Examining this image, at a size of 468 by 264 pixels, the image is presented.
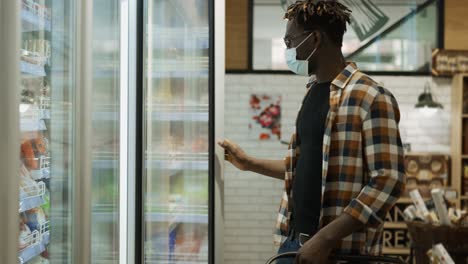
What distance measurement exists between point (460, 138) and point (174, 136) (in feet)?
13.3

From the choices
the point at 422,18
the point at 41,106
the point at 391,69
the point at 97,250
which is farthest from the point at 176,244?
the point at 422,18

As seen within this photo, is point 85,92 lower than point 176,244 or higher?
higher

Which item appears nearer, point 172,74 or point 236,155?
point 236,155

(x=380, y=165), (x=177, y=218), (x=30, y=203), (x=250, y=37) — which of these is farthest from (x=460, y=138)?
(x=30, y=203)

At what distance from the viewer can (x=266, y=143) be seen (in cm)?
615

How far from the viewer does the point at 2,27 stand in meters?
1.26

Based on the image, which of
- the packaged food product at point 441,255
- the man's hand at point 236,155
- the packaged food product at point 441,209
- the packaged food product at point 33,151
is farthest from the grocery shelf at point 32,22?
the packaged food product at point 441,209

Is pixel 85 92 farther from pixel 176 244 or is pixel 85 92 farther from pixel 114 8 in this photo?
pixel 176 244

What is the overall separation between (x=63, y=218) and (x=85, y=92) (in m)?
0.41

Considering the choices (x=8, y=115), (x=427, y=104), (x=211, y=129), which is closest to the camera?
(x=8, y=115)

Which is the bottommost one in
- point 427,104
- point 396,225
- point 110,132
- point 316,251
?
point 396,225

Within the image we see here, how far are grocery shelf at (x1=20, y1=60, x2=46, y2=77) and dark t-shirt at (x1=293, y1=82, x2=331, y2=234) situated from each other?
912mm

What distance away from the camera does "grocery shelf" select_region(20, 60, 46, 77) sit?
4.72ft

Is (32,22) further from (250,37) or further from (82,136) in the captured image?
(250,37)
